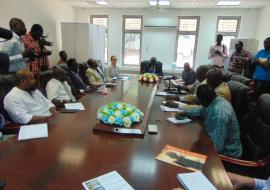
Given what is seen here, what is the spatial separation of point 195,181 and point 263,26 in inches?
234

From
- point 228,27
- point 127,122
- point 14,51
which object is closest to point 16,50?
point 14,51

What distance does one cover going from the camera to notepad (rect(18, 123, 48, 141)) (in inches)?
60.8

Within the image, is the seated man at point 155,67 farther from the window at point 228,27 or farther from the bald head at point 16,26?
the bald head at point 16,26

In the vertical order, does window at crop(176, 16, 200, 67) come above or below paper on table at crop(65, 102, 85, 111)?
above

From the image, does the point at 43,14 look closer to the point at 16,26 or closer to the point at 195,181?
the point at 16,26

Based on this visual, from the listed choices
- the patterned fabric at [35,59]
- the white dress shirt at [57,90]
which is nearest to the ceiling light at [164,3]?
the patterned fabric at [35,59]

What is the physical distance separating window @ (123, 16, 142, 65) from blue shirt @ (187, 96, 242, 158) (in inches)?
214

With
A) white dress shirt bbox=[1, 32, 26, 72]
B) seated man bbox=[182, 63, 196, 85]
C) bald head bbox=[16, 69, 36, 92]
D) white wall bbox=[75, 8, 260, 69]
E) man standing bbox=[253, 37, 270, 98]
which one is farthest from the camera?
white wall bbox=[75, 8, 260, 69]

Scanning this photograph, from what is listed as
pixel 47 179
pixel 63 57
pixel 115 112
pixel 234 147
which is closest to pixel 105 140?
pixel 115 112

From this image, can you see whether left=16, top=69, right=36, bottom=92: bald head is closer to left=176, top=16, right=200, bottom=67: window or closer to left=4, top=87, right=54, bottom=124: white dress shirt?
left=4, top=87, right=54, bottom=124: white dress shirt

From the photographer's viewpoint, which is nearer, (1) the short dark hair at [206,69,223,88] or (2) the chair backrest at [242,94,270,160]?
(2) the chair backrest at [242,94,270,160]

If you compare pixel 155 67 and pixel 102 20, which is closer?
pixel 155 67

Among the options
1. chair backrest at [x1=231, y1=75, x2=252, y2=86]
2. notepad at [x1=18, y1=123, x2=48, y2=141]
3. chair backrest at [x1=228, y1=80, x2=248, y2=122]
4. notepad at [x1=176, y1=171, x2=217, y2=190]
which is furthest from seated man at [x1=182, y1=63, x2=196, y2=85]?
notepad at [x1=176, y1=171, x2=217, y2=190]

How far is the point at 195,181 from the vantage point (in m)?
1.12
